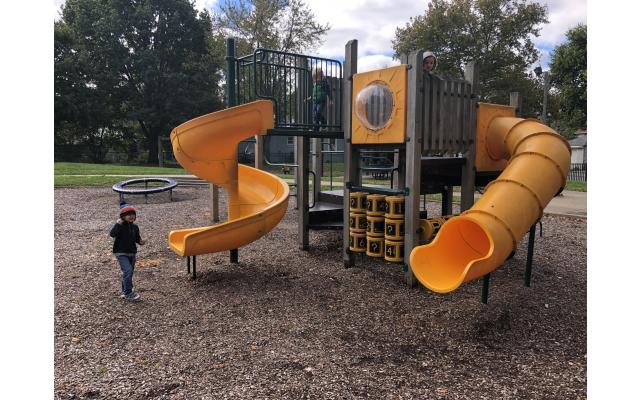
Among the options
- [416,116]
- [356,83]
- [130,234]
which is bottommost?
[130,234]

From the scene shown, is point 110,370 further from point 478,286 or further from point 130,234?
point 478,286

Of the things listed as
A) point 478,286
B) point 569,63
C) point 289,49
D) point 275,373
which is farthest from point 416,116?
point 569,63

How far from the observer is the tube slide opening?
4.59m

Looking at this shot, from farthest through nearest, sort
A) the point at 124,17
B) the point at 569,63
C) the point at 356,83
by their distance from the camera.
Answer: the point at 124,17 → the point at 569,63 → the point at 356,83

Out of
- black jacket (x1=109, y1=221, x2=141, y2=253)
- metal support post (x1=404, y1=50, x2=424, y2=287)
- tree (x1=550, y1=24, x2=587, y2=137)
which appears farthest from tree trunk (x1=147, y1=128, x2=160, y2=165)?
metal support post (x1=404, y1=50, x2=424, y2=287)

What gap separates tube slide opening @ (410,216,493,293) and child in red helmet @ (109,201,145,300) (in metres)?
3.09

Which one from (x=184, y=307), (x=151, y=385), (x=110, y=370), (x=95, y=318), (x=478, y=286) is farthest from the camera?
(x=478, y=286)

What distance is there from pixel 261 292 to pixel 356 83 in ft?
9.80

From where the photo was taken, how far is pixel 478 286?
18.2ft

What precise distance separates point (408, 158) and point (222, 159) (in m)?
2.43

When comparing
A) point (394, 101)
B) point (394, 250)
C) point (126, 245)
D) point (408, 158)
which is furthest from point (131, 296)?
point (394, 101)

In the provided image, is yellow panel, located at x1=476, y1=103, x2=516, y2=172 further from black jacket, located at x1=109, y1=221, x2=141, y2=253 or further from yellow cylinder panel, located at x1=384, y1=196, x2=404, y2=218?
black jacket, located at x1=109, y1=221, x2=141, y2=253

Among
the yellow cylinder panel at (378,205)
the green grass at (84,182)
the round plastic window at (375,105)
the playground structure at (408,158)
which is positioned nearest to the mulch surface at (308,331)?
the playground structure at (408,158)

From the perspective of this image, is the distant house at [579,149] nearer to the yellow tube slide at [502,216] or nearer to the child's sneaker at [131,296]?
the yellow tube slide at [502,216]
